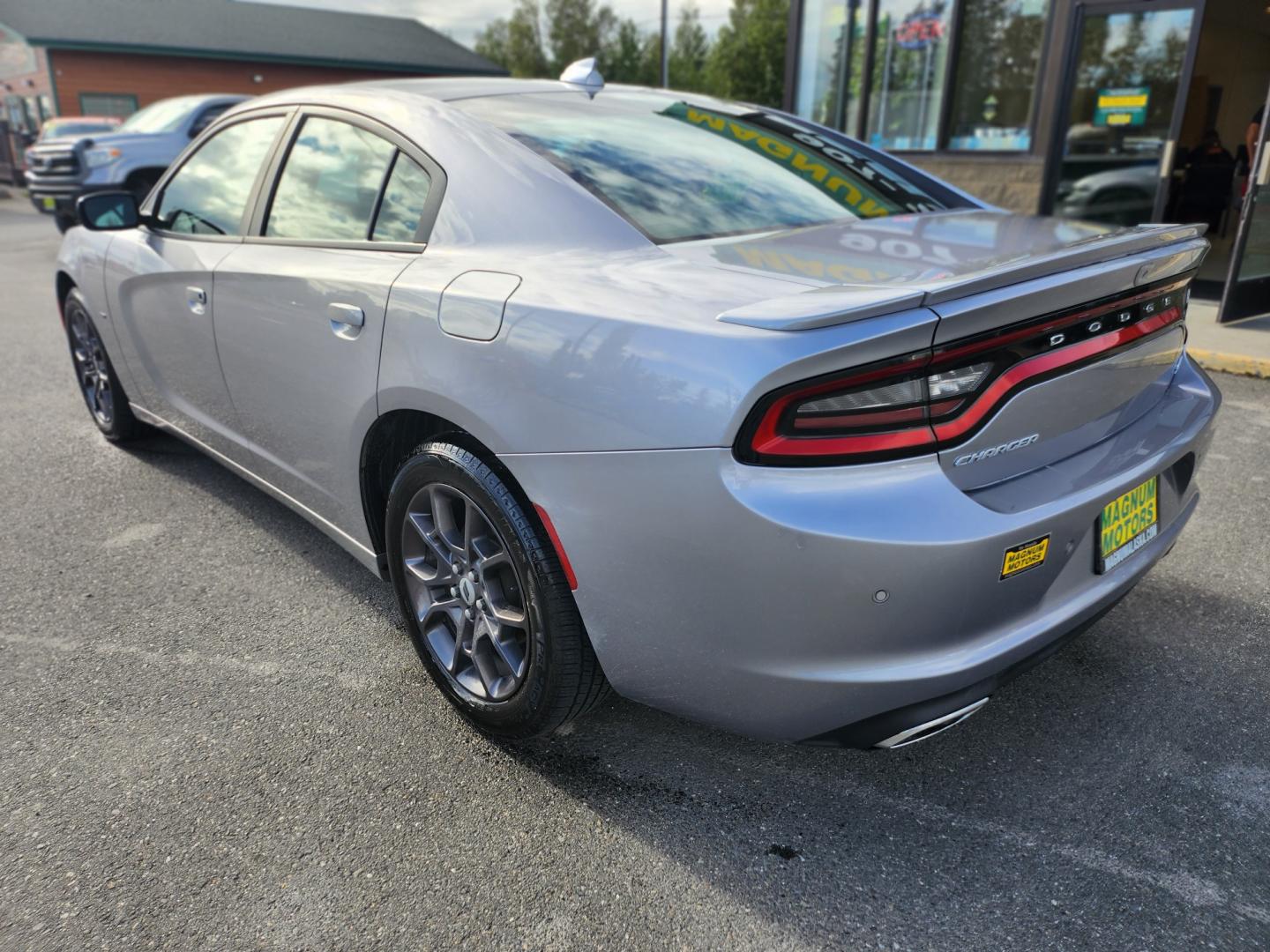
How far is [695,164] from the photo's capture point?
8.36 feet

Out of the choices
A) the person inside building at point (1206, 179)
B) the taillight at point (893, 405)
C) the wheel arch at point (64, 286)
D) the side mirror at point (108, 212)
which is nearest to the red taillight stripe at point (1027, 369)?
the taillight at point (893, 405)

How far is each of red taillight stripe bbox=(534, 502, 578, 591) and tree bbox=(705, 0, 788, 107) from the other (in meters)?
54.5

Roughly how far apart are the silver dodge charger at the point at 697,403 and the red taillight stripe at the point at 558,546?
17 millimetres

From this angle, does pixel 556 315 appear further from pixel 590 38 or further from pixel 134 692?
pixel 590 38

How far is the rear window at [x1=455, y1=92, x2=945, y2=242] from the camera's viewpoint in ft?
7.54

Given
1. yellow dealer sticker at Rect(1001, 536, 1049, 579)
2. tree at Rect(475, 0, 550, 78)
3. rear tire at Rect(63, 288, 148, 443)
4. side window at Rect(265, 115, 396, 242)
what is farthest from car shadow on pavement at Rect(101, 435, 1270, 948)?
tree at Rect(475, 0, 550, 78)

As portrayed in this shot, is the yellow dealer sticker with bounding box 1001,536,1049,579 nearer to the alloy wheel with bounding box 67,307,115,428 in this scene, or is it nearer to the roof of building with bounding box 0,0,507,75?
the alloy wheel with bounding box 67,307,115,428

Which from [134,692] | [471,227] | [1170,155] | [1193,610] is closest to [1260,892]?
Result: [1193,610]

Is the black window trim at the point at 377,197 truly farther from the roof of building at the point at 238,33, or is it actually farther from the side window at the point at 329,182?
the roof of building at the point at 238,33

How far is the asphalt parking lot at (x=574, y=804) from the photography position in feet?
5.95

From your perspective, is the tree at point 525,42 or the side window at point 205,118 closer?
the side window at point 205,118

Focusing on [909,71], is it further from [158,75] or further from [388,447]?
[158,75]

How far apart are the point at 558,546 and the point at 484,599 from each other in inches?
15.6

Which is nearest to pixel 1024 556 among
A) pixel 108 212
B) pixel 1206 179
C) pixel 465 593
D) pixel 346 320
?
pixel 465 593
